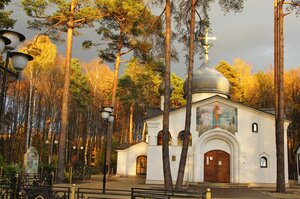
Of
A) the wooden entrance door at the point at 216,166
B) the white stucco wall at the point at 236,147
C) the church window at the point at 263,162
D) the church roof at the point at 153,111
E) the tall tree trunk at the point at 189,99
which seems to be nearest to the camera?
the tall tree trunk at the point at 189,99

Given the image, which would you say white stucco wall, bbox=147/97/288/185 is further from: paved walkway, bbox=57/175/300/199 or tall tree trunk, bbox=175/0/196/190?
tall tree trunk, bbox=175/0/196/190

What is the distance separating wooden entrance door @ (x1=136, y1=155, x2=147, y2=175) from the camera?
3219 centimetres

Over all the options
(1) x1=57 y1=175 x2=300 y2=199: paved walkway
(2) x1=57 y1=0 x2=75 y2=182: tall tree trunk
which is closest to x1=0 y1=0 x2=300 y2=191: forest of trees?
(2) x1=57 y1=0 x2=75 y2=182: tall tree trunk

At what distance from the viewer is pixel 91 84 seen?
44000mm

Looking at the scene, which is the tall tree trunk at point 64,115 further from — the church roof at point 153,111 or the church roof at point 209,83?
the church roof at point 209,83

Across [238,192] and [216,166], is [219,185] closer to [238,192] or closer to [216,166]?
[216,166]

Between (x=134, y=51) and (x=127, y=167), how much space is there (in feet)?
36.7

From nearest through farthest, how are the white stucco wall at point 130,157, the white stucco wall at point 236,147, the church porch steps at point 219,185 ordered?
the church porch steps at point 219,185 → the white stucco wall at point 236,147 → the white stucco wall at point 130,157

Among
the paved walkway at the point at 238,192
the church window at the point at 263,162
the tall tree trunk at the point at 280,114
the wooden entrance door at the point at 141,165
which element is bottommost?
the paved walkway at the point at 238,192

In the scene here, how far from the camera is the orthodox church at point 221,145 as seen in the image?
78.6ft

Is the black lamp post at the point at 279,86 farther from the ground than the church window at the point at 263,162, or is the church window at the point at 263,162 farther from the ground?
the black lamp post at the point at 279,86

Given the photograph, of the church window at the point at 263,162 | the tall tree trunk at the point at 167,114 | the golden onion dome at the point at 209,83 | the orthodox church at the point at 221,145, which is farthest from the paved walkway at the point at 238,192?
the golden onion dome at the point at 209,83

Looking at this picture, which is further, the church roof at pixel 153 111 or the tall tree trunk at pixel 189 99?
the church roof at pixel 153 111

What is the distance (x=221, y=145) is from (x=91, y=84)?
23.7 metres
